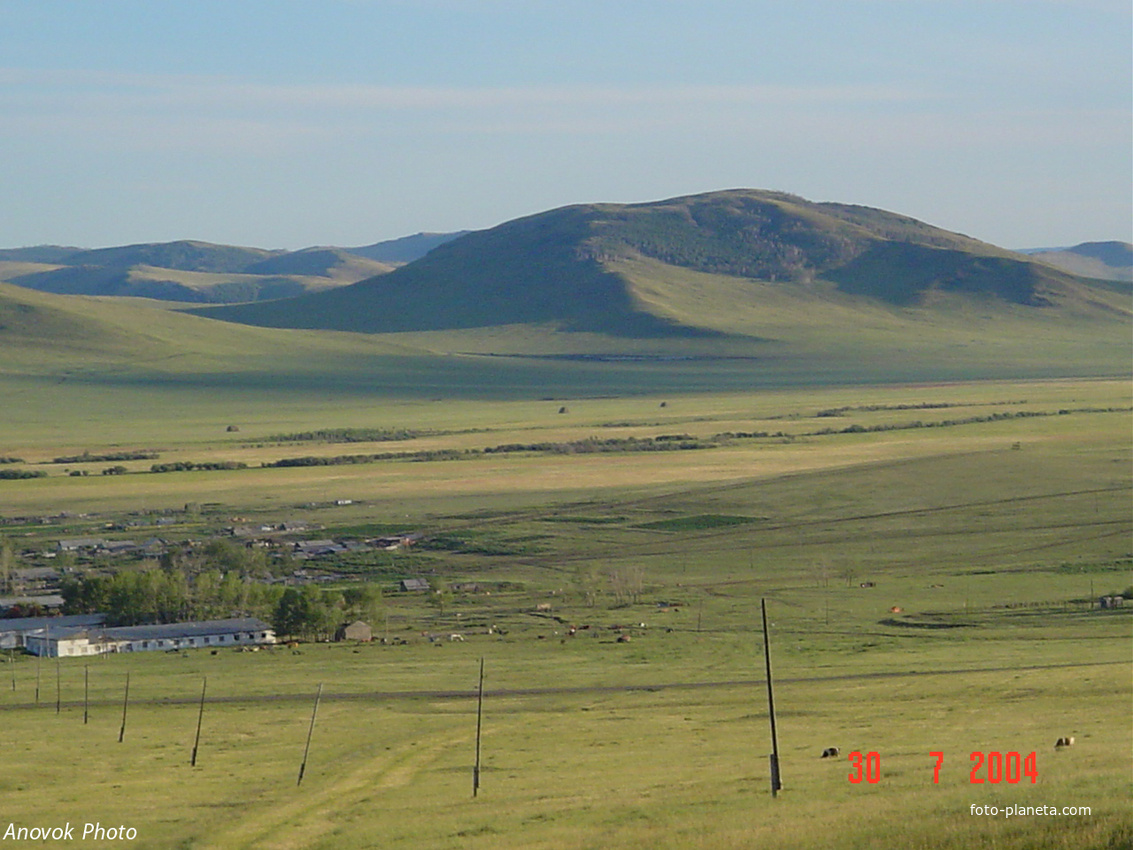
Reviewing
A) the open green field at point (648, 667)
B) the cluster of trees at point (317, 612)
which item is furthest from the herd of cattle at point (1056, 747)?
the cluster of trees at point (317, 612)

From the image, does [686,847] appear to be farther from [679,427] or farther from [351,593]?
[679,427]

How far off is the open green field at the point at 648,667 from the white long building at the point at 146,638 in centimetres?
222

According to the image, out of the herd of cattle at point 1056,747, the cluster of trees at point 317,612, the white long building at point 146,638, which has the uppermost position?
the herd of cattle at point 1056,747

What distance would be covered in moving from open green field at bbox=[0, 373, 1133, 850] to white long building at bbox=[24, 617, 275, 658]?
2.22m

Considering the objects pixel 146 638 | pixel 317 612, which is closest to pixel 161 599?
pixel 146 638

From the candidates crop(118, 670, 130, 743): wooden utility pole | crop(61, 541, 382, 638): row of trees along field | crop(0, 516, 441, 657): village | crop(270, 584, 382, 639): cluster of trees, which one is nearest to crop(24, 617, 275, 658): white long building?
crop(0, 516, 441, 657): village

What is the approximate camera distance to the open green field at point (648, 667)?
31922mm

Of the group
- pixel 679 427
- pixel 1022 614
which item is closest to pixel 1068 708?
pixel 1022 614

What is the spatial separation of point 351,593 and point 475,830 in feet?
145

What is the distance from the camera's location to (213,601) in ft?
257

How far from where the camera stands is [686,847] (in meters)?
27.4

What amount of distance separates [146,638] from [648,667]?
2285 cm
